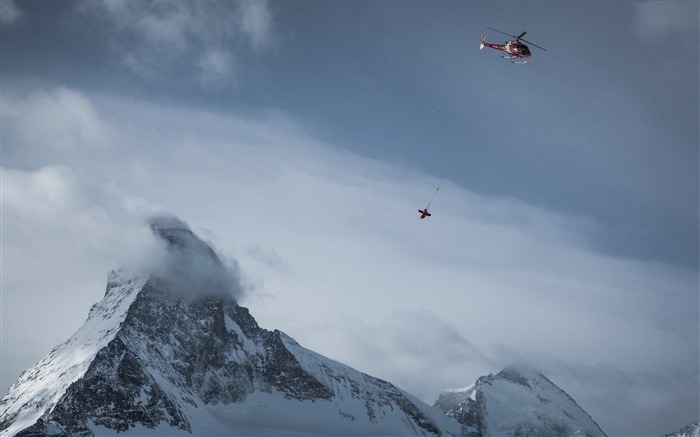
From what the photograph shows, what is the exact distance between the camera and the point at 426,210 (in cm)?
10469

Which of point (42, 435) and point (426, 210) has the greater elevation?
point (426, 210)

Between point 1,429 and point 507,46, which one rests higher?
point 507,46

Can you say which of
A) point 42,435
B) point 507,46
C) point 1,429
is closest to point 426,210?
point 507,46

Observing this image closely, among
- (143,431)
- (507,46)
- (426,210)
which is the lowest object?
(143,431)

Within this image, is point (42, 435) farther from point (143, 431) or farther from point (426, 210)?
point (426, 210)

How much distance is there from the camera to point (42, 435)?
17575cm

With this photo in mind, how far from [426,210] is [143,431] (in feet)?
458

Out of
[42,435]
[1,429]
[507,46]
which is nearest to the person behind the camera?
[507,46]

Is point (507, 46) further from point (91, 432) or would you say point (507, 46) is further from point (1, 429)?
point (1, 429)

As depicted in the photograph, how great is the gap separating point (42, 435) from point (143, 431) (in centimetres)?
3123

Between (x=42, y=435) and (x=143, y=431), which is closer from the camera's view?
(x=42, y=435)

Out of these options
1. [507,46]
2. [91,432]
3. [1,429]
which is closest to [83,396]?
[91,432]

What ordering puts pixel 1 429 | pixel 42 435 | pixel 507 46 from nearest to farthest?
pixel 507 46 < pixel 42 435 < pixel 1 429

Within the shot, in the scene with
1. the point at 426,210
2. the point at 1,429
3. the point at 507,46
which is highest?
the point at 507,46
